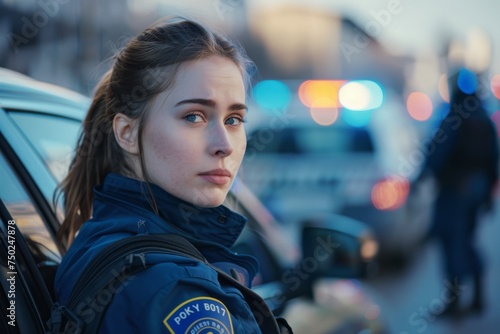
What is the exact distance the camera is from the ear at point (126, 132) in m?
1.76

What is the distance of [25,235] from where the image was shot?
190cm

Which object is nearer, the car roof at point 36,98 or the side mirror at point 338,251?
the car roof at point 36,98

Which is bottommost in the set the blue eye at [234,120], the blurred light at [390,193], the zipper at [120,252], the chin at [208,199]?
the blurred light at [390,193]

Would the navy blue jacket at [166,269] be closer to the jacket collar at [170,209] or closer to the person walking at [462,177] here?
the jacket collar at [170,209]

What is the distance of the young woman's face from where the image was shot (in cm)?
168

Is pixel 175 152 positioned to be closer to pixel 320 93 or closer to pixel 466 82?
pixel 466 82

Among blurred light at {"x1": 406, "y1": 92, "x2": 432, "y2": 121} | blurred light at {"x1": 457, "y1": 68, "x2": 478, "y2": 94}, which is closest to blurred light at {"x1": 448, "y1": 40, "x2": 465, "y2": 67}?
blurred light at {"x1": 457, "y1": 68, "x2": 478, "y2": 94}

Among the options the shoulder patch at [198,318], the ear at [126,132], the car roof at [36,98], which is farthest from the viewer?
the car roof at [36,98]

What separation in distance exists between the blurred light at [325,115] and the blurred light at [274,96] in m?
0.39

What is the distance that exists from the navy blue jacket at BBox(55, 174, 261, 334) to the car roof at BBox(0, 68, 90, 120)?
55cm

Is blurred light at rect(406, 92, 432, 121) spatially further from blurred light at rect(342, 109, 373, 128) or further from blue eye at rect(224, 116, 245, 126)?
blue eye at rect(224, 116, 245, 126)

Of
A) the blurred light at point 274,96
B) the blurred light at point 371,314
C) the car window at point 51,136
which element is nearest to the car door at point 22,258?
the car window at point 51,136

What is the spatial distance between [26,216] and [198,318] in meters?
0.79

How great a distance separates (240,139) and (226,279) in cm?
38
